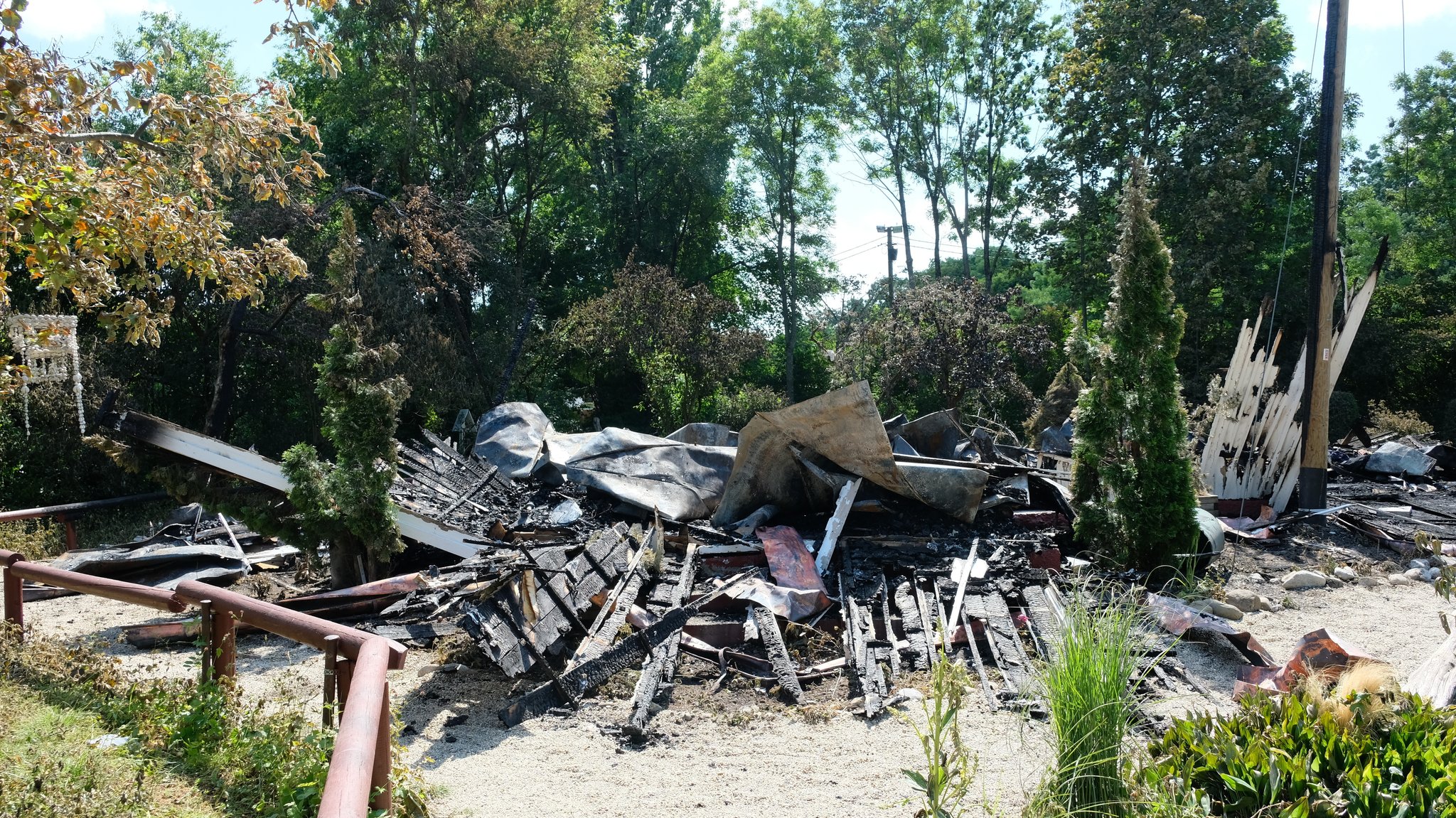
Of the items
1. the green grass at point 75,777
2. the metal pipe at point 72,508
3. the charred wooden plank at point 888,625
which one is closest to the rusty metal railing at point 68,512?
the metal pipe at point 72,508

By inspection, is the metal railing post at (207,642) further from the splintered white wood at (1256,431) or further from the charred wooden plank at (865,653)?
the splintered white wood at (1256,431)

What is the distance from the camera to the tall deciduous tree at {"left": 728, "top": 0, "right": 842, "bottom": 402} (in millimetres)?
29312

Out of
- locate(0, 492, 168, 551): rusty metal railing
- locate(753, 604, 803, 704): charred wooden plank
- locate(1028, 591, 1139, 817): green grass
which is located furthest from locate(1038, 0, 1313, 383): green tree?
locate(0, 492, 168, 551): rusty metal railing

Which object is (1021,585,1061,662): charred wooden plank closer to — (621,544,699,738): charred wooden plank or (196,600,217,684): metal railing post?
(621,544,699,738): charred wooden plank

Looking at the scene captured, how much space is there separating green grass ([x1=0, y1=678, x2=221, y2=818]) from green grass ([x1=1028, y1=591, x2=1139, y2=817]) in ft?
11.0

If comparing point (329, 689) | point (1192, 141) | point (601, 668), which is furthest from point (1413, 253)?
point (329, 689)

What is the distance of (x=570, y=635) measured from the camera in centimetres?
720

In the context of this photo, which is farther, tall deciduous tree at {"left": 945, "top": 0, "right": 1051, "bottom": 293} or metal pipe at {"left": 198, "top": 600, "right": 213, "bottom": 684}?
tall deciduous tree at {"left": 945, "top": 0, "right": 1051, "bottom": 293}

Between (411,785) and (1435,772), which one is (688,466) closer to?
(411,785)

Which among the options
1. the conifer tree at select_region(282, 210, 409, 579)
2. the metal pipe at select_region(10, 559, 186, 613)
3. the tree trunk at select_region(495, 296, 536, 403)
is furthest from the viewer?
the tree trunk at select_region(495, 296, 536, 403)

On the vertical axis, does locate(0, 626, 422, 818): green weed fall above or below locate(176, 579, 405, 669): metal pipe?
below

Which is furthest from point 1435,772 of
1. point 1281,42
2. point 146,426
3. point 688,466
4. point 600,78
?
point 1281,42

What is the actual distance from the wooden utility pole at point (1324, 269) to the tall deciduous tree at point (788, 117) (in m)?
17.7

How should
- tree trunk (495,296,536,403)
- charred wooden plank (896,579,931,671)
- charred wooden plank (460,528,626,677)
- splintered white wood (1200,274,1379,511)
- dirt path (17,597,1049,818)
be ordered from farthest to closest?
1. tree trunk (495,296,536,403)
2. splintered white wood (1200,274,1379,511)
3. charred wooden plank (896,579,931,671)
4. charred wooden plank (460,528,626,677)
5. dirt path (17,597,1049,818)
